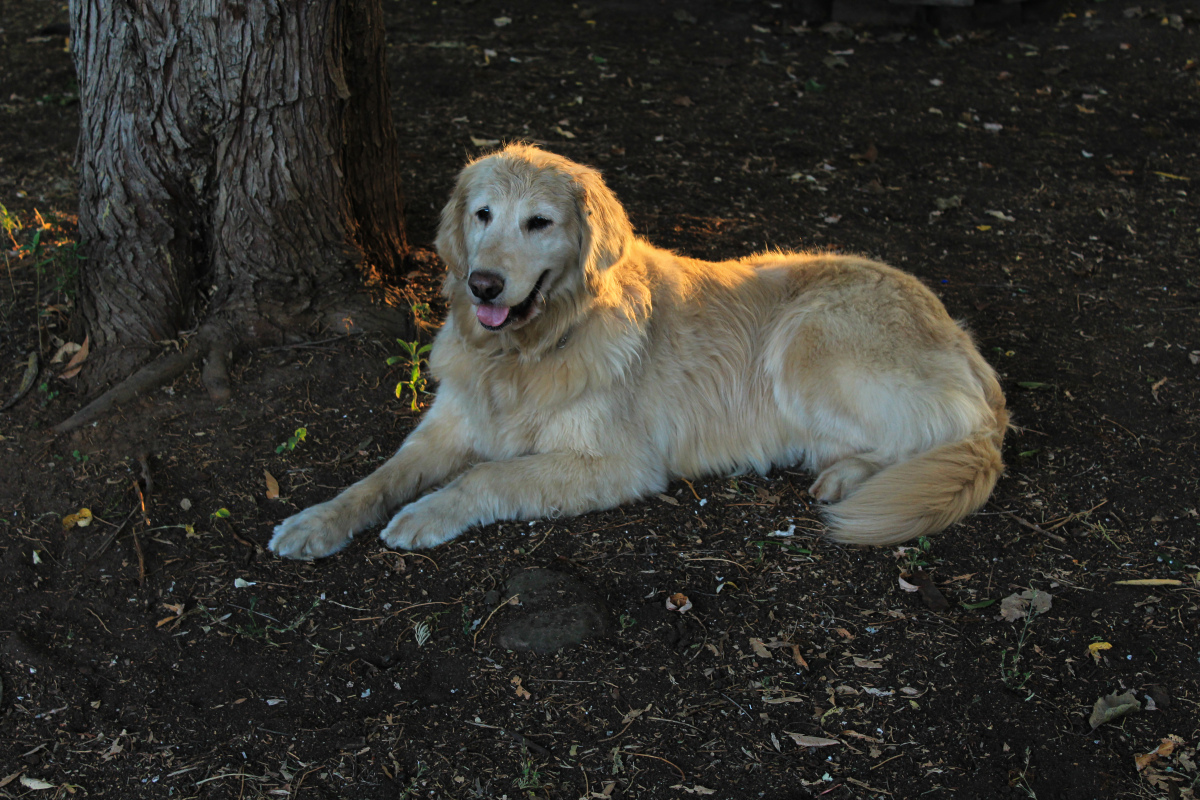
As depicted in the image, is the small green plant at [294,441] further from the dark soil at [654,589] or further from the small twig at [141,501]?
the small twig at [141,501]

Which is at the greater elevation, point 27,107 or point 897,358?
point 27,107

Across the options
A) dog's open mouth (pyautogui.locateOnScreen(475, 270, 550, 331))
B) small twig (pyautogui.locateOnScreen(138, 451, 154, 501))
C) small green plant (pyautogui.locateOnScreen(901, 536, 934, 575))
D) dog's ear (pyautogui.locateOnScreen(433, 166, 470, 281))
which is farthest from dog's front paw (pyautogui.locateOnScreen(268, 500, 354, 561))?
small green plant (pyautogui.locateOnScreen(901, 536, 934, 575))

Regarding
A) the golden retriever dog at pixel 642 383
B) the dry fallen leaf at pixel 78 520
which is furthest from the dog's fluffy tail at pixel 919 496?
the dry fallen leaf at pixel 78 520

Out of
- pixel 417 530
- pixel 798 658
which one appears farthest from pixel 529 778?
pixel 417 530

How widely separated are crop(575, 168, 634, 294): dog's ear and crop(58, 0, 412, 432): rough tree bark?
129 cm

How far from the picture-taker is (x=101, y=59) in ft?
11.9

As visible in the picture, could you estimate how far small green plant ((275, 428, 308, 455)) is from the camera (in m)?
3.70

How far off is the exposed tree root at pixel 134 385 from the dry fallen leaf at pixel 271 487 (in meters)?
0.71

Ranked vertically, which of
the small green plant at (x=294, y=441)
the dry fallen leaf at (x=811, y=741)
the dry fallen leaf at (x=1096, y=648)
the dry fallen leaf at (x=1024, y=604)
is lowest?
the dry fallen leaf at (x=811, y=741)

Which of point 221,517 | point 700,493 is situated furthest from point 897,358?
point 221,517

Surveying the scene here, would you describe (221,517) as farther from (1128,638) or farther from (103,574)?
(1128,638)

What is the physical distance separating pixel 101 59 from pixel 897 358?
11.9ft

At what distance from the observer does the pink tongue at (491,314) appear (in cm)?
323

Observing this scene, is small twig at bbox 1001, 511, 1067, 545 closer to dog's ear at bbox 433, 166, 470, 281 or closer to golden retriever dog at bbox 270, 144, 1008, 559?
golden retriever dog at bbox 270, 144, 1008, 559
